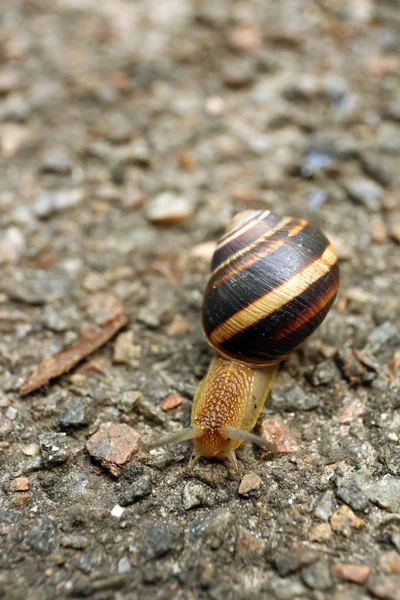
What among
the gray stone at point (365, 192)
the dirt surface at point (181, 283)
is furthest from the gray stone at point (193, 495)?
the gray stone at point (365, 192)

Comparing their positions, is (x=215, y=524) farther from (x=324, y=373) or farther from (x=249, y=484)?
(x=324, y=373)

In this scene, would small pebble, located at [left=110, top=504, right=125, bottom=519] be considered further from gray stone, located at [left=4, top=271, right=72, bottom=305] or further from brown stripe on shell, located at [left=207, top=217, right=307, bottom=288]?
gray stone, located at [left=4, top=271, right=72, bottom=305]

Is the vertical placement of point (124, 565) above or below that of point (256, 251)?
below

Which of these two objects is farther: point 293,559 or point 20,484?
point 20,484

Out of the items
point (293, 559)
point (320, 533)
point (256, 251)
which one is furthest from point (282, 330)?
point (293, 559)

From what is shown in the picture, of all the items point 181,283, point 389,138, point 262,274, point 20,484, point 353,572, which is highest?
point 389,138

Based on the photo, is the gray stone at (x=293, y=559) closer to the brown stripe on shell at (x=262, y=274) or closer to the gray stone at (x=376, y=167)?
the brown stripe on shell at (x=262, y=274)

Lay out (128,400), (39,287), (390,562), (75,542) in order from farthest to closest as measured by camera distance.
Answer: (39,287) < (128,400) < (75,542) < (390,562)

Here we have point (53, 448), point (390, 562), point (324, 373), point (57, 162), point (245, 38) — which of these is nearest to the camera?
point (390, 562)
